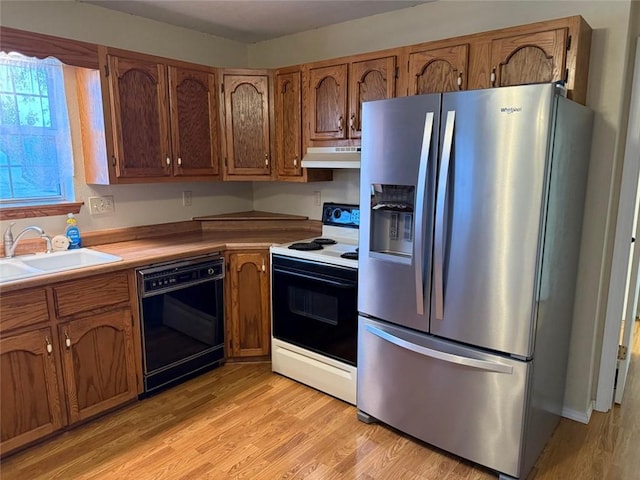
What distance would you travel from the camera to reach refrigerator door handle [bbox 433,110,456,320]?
1887mm

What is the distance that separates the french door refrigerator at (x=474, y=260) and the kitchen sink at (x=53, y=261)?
1.50 m

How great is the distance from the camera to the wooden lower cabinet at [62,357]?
2.08m


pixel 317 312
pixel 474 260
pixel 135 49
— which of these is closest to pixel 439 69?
pixel 474 260

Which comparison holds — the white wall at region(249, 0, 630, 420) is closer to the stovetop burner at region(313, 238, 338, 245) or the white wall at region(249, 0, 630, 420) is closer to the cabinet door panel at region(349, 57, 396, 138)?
the cabinet door panel at region(349, 57, 396, 138)

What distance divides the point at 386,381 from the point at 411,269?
0.65 m

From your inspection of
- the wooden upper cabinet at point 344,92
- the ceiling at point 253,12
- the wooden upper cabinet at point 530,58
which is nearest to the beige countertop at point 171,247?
the wooden upper cabinet at point 344,92

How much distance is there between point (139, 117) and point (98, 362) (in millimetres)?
1485

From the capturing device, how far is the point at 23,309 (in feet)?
6.80

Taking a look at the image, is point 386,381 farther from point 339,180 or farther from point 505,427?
point 339,180

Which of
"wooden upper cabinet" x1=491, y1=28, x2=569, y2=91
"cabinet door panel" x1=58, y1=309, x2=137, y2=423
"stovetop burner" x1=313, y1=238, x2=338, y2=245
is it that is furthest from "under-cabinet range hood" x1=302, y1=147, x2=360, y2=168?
"cabinet door panel" x1=58, y1=309, x2=137, y2=423

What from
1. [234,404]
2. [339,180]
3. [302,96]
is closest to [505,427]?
[234,404]

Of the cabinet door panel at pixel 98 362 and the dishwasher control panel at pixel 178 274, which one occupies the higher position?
the dishwasher control panel at pixel 178 274

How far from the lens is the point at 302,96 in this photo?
3027mm

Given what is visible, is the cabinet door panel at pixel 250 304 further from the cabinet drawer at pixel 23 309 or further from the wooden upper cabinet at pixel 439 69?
the wooden upper cabinet at pixel 439 69
